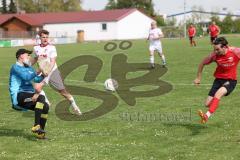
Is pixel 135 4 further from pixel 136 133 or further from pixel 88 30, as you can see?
pixel 136 133

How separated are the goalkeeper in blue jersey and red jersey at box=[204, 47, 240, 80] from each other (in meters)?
3.42

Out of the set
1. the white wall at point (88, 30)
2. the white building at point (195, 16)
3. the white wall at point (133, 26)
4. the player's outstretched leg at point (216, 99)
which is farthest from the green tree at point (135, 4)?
the player's outstretched leg at point (216, 99)

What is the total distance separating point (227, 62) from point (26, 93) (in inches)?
155

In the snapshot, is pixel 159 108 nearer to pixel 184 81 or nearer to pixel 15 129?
pixel 15 129

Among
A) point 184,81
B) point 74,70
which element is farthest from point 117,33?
point 184,81

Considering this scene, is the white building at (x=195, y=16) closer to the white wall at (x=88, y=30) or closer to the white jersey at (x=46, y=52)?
the white wall at (x=88, y=30)

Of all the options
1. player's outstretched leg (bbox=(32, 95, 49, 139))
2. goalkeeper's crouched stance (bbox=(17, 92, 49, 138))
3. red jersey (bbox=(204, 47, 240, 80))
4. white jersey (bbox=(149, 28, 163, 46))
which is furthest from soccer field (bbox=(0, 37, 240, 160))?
white jersey (bbox=(149, 28, 163, 46))

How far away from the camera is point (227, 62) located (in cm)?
1021

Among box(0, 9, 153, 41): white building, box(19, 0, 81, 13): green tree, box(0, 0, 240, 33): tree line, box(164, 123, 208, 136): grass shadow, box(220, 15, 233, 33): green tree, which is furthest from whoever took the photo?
box(19, 0, 81, 13): green tree

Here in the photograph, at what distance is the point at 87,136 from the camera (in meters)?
9.87

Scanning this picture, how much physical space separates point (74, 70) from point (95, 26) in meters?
62.3

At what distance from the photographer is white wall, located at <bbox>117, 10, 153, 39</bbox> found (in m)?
85.8

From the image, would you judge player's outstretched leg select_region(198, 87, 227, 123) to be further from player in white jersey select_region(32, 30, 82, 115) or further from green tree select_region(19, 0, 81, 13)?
green tree select_region(19, 0, 81, 13)

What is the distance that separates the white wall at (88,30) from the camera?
8491 cm
